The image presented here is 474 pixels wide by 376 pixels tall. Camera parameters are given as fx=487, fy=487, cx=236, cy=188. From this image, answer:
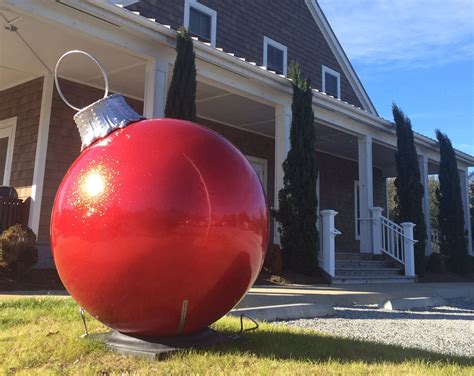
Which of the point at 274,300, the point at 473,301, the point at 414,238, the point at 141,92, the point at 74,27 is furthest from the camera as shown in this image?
the point at 414,238

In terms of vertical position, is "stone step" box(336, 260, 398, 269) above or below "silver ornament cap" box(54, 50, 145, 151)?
below

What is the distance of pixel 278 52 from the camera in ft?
51.1

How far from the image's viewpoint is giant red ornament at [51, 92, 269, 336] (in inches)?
116

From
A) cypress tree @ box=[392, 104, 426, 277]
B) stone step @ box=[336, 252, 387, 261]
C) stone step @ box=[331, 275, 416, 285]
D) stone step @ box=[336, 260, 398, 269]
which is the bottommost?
stone step @ box=[331, 275, 416, 285]

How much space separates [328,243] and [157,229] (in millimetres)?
7841

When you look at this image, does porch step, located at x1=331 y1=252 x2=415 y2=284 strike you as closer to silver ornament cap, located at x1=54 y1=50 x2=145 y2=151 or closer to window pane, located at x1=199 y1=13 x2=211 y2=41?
window pane, located at x1=199 y1=13 x2=211 y2=41

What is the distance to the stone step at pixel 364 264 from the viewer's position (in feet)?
37.0

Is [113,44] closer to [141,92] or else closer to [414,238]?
[141,92]

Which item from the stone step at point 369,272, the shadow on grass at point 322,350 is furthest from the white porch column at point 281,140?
the shadow on grass at point 322,350

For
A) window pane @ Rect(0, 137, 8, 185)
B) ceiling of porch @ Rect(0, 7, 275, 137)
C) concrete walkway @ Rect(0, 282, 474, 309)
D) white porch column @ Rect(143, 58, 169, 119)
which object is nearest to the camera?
concrete walkway @ Rect(0, 282, 474, 309)

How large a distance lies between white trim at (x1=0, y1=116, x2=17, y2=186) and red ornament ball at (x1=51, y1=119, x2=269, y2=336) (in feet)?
25.3

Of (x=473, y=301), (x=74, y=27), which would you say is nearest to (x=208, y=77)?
(x=74, y=27)

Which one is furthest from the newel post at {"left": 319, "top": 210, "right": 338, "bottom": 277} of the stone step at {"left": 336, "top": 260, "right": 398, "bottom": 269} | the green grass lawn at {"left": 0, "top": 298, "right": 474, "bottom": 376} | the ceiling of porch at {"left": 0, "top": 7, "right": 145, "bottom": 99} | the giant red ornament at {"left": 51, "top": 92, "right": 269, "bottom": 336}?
the giant red ornament at {"left": 51, "top": 92, "right": 269, "bottom": 336}

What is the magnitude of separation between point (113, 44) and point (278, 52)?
8296 mm
